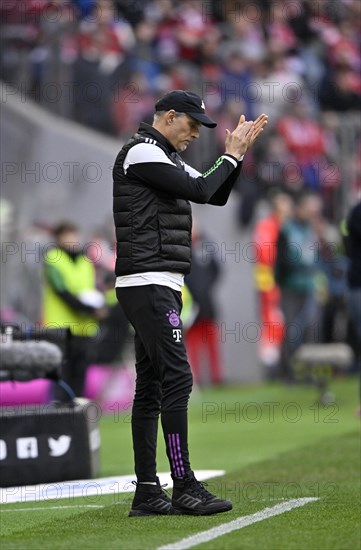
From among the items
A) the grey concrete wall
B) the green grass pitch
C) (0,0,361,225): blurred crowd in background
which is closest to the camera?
the green grass pitch

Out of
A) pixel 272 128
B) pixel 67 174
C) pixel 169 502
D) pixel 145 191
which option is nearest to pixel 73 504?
pixel 169 502

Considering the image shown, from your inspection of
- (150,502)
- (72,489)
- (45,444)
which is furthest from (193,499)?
(45,444)

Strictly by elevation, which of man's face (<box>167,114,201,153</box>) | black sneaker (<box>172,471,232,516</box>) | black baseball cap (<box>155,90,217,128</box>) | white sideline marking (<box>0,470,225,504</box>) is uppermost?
black baseball cap (<box>155,90,217,128</box>)

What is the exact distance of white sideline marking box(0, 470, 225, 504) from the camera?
8.92 metres

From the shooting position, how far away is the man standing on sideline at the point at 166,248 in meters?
7.43

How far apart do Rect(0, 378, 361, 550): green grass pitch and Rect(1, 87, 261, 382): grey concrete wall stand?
3554 millimetres

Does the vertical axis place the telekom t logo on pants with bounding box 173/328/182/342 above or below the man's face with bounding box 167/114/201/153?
below

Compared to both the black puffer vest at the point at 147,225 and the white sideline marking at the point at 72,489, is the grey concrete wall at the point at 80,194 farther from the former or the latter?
the black puffer vest at the point at 147,225

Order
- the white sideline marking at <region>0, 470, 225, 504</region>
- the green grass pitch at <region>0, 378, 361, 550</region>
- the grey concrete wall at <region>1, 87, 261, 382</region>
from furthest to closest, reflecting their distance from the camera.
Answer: the grey concrete wall at <region>1, 87, 261, 382</region>
the white sideline marking at <region>0, 470, 225, 504</region>
the green grass pitch at <region>0, 378, 361, 550</region>

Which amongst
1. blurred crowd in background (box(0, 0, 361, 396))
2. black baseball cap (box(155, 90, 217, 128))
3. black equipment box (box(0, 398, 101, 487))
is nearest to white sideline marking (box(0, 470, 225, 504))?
black equipment box (box(0, 398, 101, 487))

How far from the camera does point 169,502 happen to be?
767cm

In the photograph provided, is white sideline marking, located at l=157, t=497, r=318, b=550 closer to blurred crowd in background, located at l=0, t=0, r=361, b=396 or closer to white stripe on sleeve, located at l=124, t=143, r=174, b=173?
white stripe on sleeve, located at l=124, t=143, r=174, b=173

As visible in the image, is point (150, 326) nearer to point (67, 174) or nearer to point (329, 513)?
point (329, 513)

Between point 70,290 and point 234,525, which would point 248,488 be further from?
point 70,290
